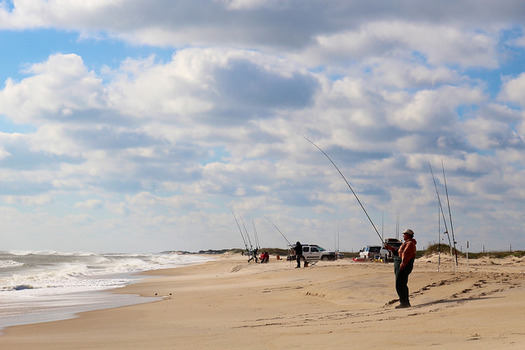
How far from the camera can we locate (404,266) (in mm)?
11711

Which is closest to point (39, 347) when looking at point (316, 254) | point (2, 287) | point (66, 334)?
point (66, 334)

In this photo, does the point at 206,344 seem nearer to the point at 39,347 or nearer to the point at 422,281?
the point at 39,347

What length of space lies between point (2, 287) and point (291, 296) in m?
12.7

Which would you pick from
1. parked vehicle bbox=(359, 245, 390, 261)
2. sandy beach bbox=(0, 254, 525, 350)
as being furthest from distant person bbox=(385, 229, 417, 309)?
parked vehicle bbox=(359, 245, 390, 261)

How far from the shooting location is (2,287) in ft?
74.6

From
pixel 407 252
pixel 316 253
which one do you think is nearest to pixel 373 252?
pixel 316 253

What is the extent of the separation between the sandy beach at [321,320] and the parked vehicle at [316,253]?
25136 mm

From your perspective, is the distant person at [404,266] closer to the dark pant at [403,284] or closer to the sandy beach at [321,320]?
the dark pant at [403,284]

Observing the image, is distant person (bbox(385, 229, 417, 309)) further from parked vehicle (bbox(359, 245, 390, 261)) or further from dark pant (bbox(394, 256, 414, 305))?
parked vehicle (bbox(359, 245, 390, 261))

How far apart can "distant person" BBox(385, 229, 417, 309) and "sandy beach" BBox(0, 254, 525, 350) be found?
1.13 feet

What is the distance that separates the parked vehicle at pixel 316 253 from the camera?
1662 inches

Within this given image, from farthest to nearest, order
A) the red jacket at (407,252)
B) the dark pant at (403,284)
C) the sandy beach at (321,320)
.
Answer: the red jacket at (407,252)
the dark pant at (403,284)
the sandy beach at (321,320)

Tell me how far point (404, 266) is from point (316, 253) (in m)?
31.4

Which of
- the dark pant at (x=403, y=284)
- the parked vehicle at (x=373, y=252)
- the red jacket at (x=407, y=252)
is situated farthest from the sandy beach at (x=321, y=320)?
the parked vehicle at (x=373, y=252)
